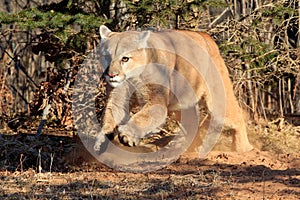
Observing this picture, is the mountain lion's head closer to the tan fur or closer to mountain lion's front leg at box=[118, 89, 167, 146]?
the tan fur

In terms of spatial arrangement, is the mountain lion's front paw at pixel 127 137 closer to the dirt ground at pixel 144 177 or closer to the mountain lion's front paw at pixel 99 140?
the dirt ground at pixel 144 177

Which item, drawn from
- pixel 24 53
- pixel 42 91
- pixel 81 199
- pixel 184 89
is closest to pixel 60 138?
pixel 42 91

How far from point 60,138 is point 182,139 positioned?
1.87 metres

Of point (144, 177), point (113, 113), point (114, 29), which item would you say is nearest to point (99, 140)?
point (113, 113)

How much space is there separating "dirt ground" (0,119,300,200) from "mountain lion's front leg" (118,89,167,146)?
0.46 metres

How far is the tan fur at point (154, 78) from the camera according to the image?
22.6 feet

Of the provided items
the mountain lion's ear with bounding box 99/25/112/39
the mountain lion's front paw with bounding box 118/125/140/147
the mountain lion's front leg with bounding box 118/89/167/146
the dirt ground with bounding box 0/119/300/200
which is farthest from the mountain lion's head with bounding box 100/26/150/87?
the dirt ground with bounding box 0/119/300/200

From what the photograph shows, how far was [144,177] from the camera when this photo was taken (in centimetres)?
626

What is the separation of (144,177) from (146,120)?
882mm

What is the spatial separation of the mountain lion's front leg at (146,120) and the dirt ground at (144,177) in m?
0.46

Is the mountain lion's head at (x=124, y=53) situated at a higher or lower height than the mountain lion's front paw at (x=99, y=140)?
higher

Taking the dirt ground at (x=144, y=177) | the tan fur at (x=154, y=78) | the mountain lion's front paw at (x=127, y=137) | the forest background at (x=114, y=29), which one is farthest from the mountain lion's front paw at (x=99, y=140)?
the forest background at (x=114, y=29)

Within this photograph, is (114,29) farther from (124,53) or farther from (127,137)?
(127,137)

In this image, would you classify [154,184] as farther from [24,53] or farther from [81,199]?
[24,53]
